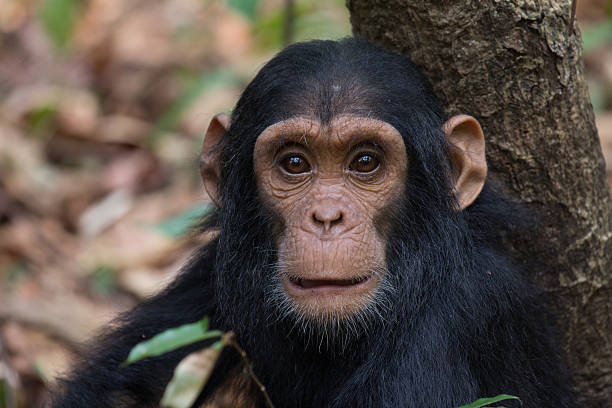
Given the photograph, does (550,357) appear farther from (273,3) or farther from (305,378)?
(273,3)

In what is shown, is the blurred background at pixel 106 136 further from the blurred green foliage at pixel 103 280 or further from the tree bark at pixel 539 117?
the tree bark at pixel 539 117

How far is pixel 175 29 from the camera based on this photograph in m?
14.5

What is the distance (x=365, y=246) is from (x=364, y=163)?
21.5 inches

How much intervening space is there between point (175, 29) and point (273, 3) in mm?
1708

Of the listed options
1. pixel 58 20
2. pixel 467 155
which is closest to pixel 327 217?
pixel 467 155

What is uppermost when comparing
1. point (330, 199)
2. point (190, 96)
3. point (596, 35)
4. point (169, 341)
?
point (596, 35)

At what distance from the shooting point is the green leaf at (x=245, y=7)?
23.7 ft

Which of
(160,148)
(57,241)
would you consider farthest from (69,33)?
(57,241)

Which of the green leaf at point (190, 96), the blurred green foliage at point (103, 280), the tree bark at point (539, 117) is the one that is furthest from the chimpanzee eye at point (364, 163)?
the green leaf at point (190, 96)

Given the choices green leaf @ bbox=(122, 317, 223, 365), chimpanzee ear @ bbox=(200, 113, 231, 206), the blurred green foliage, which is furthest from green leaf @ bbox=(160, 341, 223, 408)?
the blurred green foliage

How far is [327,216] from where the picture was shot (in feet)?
15.3

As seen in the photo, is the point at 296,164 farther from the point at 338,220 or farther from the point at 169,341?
the point at 169,341

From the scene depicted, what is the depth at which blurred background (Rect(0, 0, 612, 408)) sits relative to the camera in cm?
810

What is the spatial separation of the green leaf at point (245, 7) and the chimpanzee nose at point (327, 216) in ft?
9.81
